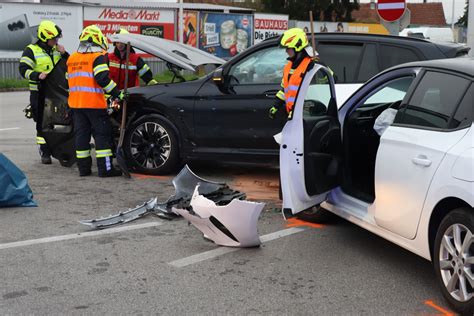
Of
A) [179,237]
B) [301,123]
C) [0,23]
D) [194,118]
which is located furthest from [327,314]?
[0,23]

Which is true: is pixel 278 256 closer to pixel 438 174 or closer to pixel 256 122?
pixel 438 174

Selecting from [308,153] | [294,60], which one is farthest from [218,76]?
[308,153]

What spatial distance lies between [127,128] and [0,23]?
19.7 meters

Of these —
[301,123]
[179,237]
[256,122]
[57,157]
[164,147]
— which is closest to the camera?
[301,123]

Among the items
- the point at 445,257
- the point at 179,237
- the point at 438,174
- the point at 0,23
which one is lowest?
the point at 179,237

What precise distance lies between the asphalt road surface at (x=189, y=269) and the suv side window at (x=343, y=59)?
70.0 inches

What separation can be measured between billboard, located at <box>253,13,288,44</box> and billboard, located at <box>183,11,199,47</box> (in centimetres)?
370

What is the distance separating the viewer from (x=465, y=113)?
391 cm

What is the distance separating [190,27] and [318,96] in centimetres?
2626

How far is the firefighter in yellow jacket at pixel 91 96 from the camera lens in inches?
298

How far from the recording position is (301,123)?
4.86 m

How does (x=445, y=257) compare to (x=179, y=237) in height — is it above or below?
above

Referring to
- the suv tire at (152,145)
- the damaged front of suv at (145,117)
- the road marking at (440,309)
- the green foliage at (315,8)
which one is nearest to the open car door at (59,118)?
the damaged front of suv at (145,117)

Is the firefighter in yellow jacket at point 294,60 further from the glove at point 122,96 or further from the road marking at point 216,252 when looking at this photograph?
the glove at point 122,96
